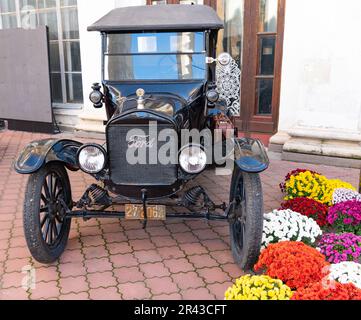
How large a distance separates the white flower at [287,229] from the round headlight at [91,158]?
1401mm

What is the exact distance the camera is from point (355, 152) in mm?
5543

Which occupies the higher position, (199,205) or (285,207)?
(199,205)

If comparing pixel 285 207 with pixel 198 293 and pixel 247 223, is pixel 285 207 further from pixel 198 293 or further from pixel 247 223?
pixel 198 293

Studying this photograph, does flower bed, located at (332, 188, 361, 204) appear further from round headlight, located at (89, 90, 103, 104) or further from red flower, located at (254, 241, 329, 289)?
round headlight, located at (89, 90, 103, 104)

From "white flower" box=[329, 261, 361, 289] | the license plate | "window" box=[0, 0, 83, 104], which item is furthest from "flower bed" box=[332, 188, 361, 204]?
"window" box=[0, 0, 83, 104]

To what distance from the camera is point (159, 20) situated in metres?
3.81

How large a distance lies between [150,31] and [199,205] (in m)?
1.78

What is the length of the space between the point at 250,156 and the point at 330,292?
3.75ft

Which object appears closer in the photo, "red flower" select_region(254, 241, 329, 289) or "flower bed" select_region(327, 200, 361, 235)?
"red flower" select_region(254, 241, 329, 289)

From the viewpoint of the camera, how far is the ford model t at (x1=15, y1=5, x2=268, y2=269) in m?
2.97

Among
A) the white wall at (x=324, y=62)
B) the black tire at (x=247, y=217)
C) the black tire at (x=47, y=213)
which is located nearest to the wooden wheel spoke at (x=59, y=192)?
the black tire at (x=47, y=213)

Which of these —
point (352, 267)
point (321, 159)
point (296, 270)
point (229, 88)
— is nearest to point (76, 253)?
point (296, 270)

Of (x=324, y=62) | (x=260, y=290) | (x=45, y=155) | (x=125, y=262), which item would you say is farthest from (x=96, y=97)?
(x=324, y=62)

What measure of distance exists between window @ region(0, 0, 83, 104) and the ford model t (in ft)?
14.4
